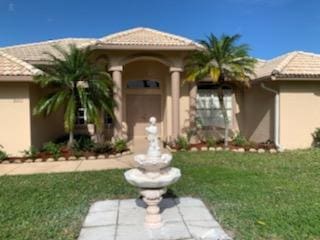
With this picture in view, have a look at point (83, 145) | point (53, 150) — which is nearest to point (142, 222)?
point (53, 150)

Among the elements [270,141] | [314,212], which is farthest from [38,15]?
[314,212]

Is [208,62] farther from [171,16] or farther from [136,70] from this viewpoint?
[171,16]

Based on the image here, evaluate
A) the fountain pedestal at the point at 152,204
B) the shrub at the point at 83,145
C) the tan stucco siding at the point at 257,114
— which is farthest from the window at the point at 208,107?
the fountain pedestal at the point at 152,204

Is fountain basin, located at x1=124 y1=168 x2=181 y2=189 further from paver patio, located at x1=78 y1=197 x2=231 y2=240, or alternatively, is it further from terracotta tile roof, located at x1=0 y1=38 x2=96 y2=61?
terracotta tile roof, located at x1=0 y1=38 x2=96 y2=61

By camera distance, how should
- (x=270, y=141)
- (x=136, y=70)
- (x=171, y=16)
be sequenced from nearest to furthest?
(x=270, y=141) → (x=136, y=70) → (x=171, y=16)

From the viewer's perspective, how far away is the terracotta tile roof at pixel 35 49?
605 inches

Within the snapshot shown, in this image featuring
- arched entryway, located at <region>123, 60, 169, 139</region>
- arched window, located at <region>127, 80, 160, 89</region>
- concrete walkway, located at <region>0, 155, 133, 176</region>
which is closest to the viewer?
concrete walkway, located at <region>0, 155, 133, 176</region>

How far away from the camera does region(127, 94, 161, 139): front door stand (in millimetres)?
16625

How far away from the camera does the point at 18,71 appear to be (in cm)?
1234

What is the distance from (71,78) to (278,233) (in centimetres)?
932

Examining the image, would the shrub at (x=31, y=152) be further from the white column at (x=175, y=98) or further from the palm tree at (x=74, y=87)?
the white column at (x=175, y=98)

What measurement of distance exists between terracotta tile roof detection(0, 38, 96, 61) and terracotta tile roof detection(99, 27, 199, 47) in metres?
1.55

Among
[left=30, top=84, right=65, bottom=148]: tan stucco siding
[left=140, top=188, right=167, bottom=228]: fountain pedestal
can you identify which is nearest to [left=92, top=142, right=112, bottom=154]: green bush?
[left=30, top=84, right=65, bottom=148]: tan stucco siding

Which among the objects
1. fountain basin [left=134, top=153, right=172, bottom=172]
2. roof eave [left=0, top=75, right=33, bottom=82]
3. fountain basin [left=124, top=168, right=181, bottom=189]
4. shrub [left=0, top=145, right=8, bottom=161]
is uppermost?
roof eave [left=0, top=75, right=33, bottom=82]
